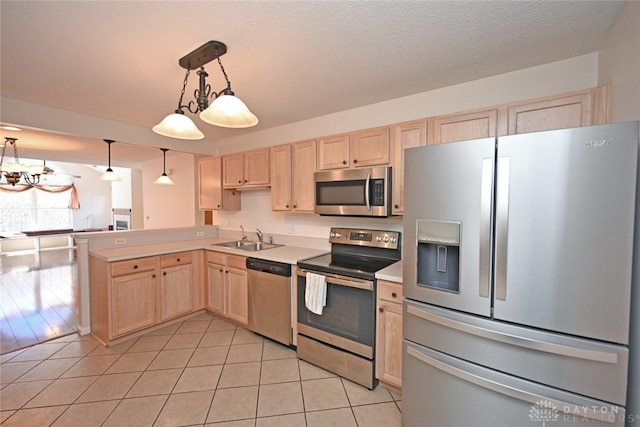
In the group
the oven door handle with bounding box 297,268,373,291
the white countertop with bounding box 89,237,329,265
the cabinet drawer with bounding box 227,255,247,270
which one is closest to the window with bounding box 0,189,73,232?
the white countertop with bounding box 89,237,329,265

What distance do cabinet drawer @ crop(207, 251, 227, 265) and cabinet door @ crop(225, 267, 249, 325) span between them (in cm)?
13

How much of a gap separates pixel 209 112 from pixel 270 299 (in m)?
1.95

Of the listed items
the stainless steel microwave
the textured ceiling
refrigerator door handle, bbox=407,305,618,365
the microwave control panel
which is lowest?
refrigerator door handle, bbox=407,305,618,365

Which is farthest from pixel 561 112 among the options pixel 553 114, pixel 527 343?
pixel 527 343

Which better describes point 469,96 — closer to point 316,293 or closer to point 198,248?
point 316,293

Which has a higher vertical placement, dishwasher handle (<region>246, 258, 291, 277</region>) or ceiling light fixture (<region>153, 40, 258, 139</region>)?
ceiling light fixture (<region>153, 40, 258, 139</region>)

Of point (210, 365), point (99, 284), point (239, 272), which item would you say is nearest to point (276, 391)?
point (210, 365)

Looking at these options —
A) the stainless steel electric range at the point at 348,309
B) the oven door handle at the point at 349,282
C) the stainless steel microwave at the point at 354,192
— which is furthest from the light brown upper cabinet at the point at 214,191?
the oven door handle at the point at 349,282

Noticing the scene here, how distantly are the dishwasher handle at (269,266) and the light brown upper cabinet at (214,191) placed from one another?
4.23 feet

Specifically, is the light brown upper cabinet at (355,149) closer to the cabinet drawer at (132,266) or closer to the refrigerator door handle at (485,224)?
the refrigerator door handle at (485,224)

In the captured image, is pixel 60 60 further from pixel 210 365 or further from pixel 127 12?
pixel 210 365

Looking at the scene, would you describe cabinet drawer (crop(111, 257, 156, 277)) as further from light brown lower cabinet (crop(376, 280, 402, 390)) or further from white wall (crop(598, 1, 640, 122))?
white wall (crop(598, 1, 640, 122))

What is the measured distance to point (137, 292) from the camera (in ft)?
9.74

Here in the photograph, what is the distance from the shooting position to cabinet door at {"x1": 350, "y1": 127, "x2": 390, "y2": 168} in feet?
7.86
